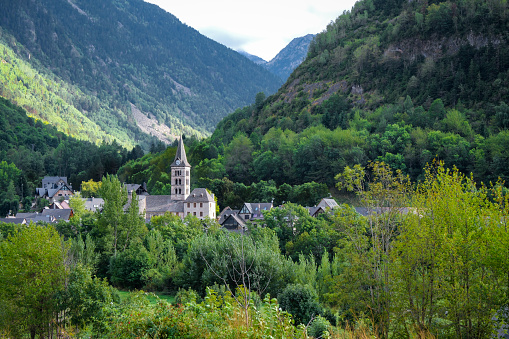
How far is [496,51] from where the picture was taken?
102m

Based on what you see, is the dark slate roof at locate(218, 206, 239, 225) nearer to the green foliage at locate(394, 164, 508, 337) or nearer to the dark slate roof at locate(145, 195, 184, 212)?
the dark slate roof at locate(145, 195, 184, 212)

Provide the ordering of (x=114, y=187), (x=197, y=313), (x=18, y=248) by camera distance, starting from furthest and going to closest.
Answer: (x=114, y=187) < (x=18, y=248) < (x=197, y=313)

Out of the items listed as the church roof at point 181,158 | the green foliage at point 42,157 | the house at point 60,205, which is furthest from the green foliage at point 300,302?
the green foliage at point 42,157

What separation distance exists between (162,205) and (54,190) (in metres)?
57.8

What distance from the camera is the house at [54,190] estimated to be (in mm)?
122062

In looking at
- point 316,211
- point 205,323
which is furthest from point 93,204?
point 205,323

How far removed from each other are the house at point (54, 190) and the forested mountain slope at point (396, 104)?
43.8 metres

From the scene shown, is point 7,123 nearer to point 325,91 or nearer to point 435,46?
point 325,91

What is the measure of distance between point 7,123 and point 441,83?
165 meters

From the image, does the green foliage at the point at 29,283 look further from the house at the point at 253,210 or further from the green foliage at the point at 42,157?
the green foliage at the point at 42,157

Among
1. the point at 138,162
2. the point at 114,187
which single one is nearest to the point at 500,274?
the point at 114,187

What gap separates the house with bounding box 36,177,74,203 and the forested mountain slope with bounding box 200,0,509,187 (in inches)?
1725

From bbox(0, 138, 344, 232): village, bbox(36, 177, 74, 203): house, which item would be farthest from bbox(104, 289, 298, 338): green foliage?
bbox(36, 177, 74, 203): house

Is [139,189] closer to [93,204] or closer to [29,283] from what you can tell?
[93,204]
